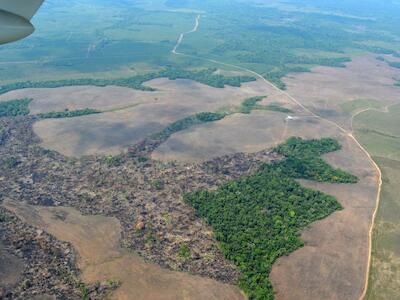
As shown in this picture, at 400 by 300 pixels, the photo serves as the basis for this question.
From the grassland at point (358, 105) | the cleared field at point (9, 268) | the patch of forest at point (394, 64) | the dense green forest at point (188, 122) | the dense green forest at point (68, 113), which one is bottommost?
the cleared field at point (9, 268)

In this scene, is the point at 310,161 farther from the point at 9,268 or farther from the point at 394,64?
the point at 394,64

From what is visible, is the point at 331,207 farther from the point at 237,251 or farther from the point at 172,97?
the point at 172,97

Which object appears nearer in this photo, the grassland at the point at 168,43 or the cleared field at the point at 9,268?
the cleared field at the point at 9,268

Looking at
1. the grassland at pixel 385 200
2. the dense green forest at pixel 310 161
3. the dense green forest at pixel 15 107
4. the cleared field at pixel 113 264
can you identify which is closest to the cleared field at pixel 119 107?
the dense green forest at pixel 15 107

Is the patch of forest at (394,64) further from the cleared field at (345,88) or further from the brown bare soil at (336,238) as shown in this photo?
the brown bare soil at (336,238)

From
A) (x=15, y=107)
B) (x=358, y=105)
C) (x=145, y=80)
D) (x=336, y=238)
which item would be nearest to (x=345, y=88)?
(x=358, y=105)

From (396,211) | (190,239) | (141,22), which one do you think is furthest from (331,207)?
(141,22)
